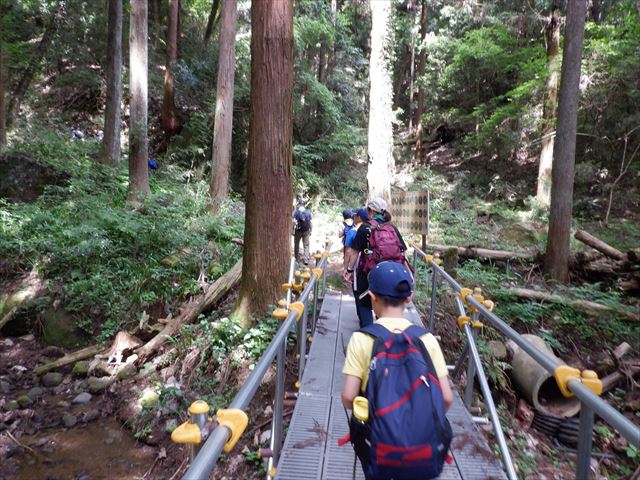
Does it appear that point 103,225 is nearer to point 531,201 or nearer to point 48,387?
point 48,387

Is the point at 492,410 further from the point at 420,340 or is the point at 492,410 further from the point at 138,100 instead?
the point at 138,100

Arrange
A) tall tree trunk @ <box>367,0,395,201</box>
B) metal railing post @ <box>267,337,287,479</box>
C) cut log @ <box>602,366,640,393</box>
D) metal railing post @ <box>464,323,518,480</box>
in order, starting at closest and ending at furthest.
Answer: metal railing post @ <box>464,323,518,480</box> < metal railing post @ <box>267,337,287,479</box> < cut log @ <box>602,366,640,393</box> < tall tree trunk @ <box>367,0,395,201</box>

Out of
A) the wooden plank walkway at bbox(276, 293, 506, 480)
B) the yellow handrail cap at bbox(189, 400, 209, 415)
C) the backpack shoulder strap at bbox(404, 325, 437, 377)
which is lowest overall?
the wooden plank walkway at bbox(276, 293, 506, 480)

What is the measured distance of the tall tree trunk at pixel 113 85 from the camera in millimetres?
14727

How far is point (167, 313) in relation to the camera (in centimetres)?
807

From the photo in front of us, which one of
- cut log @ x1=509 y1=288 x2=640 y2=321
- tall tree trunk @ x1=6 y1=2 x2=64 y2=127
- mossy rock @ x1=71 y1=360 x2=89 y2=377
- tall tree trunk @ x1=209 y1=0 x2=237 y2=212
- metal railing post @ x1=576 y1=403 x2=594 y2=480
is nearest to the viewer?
metal railing post @ x1=576 y1=403 x2=594 y2=480

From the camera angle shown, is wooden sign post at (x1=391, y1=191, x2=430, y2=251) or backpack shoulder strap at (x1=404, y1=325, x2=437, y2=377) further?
wooden sign post at (x1=391, y1=191, x2=430, y2=251)

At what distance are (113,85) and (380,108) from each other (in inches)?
392

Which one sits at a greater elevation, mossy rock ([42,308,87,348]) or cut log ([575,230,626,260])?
cut log ([575,230,626,260])

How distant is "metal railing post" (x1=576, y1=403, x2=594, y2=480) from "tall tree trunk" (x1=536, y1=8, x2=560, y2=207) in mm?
15673

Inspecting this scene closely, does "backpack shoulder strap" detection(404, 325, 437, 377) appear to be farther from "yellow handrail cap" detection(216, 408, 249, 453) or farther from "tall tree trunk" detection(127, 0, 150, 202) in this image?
"tall tree trunk" detection(127, 0, 150, 202)

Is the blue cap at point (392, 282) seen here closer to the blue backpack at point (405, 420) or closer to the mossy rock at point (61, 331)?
the blue backpack at point (405, 420)

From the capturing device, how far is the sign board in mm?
8992

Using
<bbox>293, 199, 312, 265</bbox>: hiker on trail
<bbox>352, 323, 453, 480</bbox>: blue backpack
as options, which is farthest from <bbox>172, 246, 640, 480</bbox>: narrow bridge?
<bbox>293, 199, 312, 265</bbox>: hiker on trail
